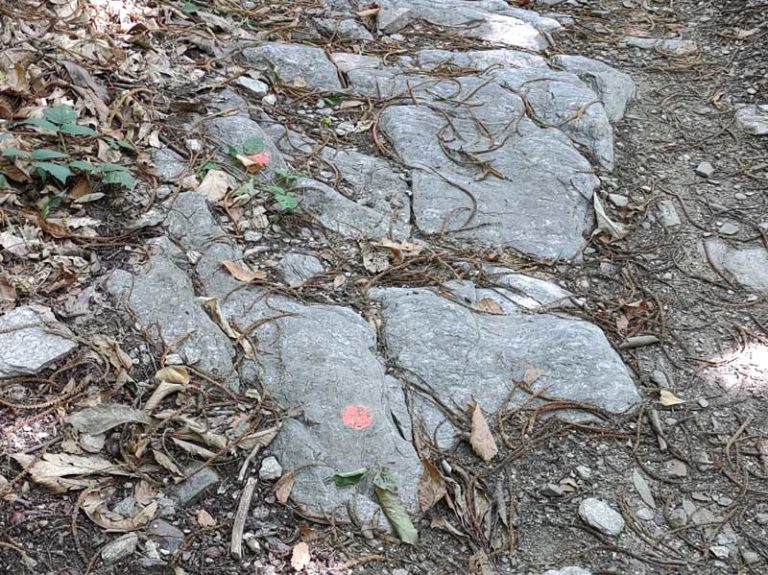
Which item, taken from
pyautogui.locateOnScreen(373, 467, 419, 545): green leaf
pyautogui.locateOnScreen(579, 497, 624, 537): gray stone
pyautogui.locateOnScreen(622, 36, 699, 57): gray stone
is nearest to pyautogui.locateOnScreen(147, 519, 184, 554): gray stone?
pyautogui.locateOnScreen(373, 467, 419, 545): green leaf

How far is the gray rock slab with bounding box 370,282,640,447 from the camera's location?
Answer: 2.60 metres

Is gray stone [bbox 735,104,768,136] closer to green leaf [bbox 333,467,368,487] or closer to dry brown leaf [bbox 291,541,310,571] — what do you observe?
green leaf [bbox 333,467,368,487]

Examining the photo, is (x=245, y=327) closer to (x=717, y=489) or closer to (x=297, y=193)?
(x=297, y=193)

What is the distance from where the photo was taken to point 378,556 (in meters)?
2.13

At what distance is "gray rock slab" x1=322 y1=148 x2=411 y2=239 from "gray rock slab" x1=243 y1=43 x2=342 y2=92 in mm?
558

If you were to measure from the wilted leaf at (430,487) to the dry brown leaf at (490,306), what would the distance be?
75 cm

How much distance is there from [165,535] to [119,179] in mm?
1306

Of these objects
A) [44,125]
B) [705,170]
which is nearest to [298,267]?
[44,125]

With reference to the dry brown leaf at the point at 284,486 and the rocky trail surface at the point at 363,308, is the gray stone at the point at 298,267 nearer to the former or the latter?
the rocky trail surface at the point at 363,308

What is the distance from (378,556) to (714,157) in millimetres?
2769

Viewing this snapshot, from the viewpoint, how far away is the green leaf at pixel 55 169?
2.67 meters

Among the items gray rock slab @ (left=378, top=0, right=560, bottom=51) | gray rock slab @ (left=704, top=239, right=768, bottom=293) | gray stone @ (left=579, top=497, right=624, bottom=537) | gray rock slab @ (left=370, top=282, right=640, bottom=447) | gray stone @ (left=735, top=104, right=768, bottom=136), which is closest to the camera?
gray stone @ (left=579, top=497, right=624, bottom=537)

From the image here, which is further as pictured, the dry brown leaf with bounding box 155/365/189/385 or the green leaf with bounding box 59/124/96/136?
the green leaf with bounding box 59/124/96/136

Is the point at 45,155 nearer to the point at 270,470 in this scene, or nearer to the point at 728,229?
the point at 270,470
